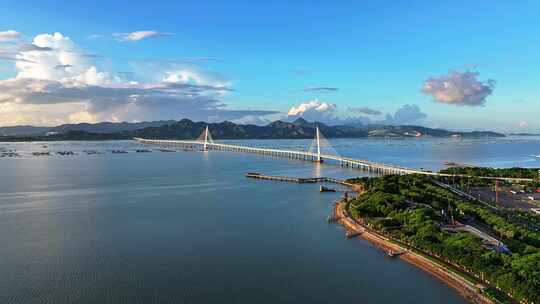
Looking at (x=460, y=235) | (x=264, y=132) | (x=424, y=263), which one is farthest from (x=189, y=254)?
(x=264, y=132)

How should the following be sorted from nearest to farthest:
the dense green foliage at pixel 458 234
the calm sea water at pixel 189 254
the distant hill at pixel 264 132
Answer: the dense green foliage at pixel 458 234 → the calm sea water at pixel 189 254 → the distant hill at pixel 264 132

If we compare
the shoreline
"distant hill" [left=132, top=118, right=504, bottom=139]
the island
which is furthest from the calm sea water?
"distant hill" [left=132, top=118, right=504, bottom=139]

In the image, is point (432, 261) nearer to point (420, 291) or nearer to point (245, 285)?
point (420, 291)

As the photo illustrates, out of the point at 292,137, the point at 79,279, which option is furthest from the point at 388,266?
the point at 292,137

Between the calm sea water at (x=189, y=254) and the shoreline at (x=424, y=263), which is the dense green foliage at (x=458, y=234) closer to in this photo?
the shoreline at (x=424, y=263)

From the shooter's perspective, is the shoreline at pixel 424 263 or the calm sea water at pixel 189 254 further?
the calm sea water at pixel 189 254

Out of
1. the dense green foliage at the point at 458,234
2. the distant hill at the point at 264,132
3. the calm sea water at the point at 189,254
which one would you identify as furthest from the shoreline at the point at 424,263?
the distant hill at the point at 264,132
